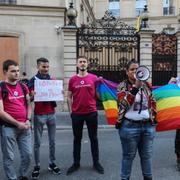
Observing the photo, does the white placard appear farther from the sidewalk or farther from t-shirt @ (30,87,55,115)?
the sidewalk

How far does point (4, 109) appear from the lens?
20.3 ft

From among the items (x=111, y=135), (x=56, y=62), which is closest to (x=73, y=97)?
(x=111, y=135)

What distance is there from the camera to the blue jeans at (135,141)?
5.74 meters

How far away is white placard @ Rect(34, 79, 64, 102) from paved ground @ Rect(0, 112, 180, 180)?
1329 mm

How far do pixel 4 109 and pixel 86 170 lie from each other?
215 cm

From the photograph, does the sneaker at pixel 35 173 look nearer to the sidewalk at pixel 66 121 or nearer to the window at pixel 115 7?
the sidewalk at pixel 66 121

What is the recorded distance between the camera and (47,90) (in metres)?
7.24

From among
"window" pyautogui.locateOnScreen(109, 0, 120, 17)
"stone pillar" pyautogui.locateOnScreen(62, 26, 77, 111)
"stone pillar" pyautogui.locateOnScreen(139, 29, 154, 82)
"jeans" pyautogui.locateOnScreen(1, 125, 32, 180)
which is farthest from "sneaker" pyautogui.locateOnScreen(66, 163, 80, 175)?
"window" pyautogui.locateOnScreen(109, 0, 120, 17)

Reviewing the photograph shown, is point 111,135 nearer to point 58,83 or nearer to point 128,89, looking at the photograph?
point 58,83

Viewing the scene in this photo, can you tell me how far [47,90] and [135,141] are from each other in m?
2.12

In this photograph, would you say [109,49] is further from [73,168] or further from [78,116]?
[73,168]

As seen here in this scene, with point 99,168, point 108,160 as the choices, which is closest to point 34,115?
point 99,168

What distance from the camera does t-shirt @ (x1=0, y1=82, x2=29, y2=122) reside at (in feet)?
20.3

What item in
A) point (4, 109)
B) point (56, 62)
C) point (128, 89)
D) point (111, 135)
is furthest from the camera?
point (56, 62)
